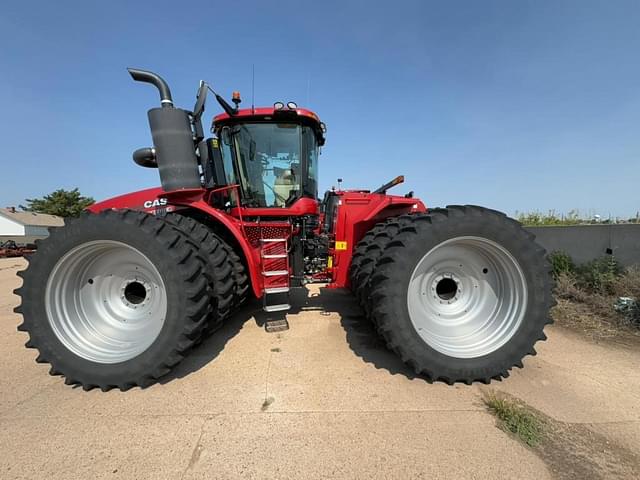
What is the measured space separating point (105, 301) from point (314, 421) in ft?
7.13

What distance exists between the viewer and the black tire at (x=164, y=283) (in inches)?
91.2

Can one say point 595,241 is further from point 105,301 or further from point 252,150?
point 105,301

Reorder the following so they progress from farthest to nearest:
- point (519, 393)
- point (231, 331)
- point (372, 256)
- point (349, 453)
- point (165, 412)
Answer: point (231, 331), point (372, 256), point (519, 393), point (165, 412), point (349, 453)

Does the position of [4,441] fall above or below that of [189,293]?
below

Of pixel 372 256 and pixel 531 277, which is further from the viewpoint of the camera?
pixel 372 256

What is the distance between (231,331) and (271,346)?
2.25ft

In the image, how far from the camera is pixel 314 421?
1977mm

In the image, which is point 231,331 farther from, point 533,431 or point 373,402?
point 533,431

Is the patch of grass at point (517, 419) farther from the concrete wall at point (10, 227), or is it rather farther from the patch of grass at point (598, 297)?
the concrete wall at point (10, 227)

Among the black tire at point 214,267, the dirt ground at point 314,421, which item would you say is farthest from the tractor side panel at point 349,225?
the black tire at point 214,267

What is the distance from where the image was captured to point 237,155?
350cm

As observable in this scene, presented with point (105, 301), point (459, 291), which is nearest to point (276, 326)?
point (105, 301)

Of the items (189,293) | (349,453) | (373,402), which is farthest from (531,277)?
(189,293)

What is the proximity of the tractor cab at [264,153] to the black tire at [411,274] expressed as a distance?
165 cm
